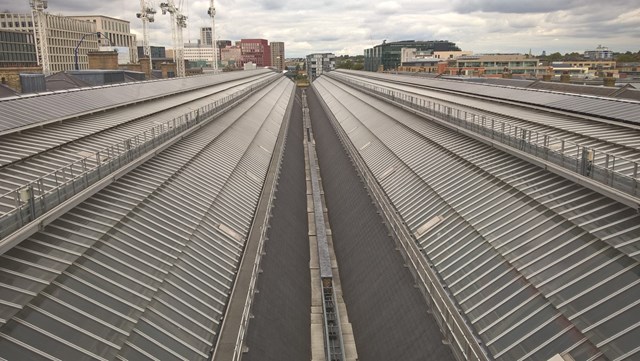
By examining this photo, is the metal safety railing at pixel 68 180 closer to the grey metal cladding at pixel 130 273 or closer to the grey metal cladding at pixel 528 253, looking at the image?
the grey metal cladding at pixel 130 273

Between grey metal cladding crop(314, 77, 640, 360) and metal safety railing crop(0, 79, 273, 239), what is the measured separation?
11528 millimetres

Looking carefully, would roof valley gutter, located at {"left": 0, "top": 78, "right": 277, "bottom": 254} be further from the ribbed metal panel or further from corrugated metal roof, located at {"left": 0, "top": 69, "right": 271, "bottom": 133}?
the ribbed metal panel

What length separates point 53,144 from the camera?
1869 cm

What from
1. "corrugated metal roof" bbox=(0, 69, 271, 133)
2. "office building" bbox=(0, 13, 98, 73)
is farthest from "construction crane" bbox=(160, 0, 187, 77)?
"corrugated metal roof" bbox=(0, 69, 271, 133)

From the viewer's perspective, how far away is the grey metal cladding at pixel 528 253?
10844 millimetres

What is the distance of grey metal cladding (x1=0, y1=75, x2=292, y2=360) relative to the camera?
33.5ft

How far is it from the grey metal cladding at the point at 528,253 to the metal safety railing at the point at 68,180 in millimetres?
11528

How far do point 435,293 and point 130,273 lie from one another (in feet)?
28.9

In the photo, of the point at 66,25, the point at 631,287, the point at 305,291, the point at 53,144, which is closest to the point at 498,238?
the point at 631,287

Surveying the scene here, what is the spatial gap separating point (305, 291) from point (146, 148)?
9.11 meters

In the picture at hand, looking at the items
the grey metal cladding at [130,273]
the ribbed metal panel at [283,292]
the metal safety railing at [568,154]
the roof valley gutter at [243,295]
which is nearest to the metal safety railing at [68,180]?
the grey metal cladding at [130,273]

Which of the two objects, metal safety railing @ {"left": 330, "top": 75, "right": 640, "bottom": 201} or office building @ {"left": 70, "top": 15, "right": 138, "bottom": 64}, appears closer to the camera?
metal safety railing @ {"left": 330, "top": 75, "right": 640, "bottom": 201}

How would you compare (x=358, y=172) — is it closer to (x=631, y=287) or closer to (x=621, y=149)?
(x=621, y=149)

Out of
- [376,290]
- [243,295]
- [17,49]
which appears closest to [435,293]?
[376,290]
